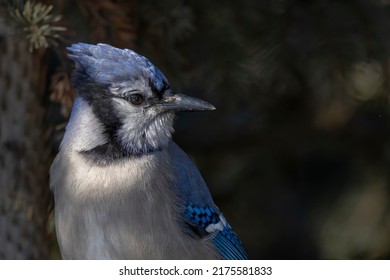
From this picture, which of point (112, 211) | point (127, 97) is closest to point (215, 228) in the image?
point (112, 211)

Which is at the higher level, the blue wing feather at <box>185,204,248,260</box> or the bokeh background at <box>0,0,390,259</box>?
the bokeh background at <box>0,0,390,259</box>

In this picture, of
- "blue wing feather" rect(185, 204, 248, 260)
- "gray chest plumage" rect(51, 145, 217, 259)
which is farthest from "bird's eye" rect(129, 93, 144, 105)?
"blue wing feather" rect(185, 204, 248, 260)

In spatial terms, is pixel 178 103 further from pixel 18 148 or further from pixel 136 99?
pixel 18 148

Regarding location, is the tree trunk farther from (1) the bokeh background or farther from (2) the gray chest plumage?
(2) the gray chest plumage

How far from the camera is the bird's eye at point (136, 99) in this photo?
2.32 metres

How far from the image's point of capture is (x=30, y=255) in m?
2.51

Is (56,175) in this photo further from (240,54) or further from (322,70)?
(322,70)

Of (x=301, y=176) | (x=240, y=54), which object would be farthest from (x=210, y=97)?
(x=301, y=176)

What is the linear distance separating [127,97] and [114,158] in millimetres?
138

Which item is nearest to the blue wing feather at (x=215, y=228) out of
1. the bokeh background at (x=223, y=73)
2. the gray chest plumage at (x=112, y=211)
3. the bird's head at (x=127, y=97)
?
the gray chest plumage at (x=112, y=211)

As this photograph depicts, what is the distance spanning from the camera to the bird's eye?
2.32m

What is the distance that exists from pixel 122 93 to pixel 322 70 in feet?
1.87

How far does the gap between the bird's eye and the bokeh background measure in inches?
6.4

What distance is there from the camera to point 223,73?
259 centimetres
